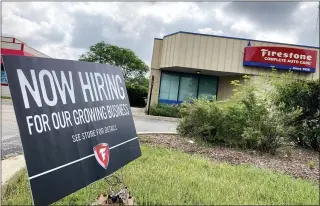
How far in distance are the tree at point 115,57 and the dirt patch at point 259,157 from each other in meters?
35.0

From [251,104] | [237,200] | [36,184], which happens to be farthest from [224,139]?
[36,184]

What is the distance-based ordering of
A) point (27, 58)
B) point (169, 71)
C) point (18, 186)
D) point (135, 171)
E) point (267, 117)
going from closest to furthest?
Result: point (27, 58), point (18, 186), point (135, 171), point (267, 117), point (169, 71)

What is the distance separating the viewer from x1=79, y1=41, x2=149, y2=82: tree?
41.8 metres

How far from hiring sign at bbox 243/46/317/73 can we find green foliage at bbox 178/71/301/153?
8835 mm

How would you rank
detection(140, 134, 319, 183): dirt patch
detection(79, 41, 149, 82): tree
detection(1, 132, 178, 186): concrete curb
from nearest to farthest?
detection(1, 132, 178, 186): concrete curb → detection(140, 134, 319, 183): dirt patch → detection(79, 41, 149, 82): tree

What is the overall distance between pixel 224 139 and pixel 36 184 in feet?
18.9

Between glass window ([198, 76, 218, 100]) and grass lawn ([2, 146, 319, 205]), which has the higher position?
glass window ([198, 76, 218, 100])

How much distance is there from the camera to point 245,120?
718 cm

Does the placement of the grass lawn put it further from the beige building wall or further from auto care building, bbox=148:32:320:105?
auto care building, bbox=148:32:320:105

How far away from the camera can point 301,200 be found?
138 inches

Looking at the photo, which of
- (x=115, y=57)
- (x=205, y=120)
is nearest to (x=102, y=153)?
(x=205, y=120)

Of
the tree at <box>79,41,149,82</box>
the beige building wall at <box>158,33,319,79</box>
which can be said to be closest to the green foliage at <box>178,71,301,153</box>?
the beige building wall at <box>158,33,319,79</box>

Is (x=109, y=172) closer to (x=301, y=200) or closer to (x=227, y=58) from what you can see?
(x=301, y=200)

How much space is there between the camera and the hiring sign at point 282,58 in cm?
1709
